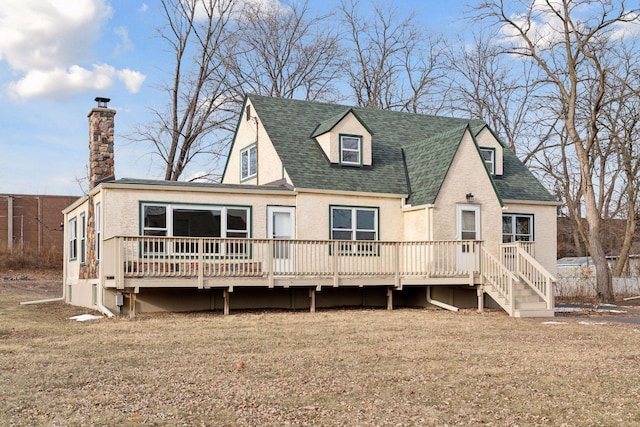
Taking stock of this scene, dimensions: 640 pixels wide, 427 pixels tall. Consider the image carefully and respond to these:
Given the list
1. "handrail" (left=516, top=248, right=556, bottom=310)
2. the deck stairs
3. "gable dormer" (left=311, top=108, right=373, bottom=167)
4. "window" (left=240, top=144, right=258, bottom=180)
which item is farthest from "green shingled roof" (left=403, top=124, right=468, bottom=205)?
"window" (left=240, top=144, right=258, bottom=180)

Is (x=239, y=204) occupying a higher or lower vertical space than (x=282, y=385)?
higher

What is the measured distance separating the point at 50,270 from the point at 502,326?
1159 inches

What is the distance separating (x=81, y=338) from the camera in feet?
44.9

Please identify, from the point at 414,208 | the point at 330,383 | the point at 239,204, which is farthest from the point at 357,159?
the point at 330,383

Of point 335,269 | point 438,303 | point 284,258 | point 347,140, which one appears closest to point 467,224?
point 438,303

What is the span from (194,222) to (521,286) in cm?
928

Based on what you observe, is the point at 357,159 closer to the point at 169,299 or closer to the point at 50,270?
the point at 169,299

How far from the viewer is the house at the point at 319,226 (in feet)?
61.4

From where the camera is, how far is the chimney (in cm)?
2170

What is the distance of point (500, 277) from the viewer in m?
19.4

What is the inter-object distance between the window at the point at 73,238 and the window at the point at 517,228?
14313 millimetres

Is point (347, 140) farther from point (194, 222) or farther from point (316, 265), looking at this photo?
point (194, 222)

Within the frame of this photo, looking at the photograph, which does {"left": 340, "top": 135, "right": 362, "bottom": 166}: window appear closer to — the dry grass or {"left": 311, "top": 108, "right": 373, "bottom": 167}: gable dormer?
{"left": 311, "top": 108, "right": 373, "bottom": 167}: gable dormer

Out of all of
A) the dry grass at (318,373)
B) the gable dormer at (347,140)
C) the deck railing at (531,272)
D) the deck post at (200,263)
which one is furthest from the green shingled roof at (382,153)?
the dry grass at (318,373)
